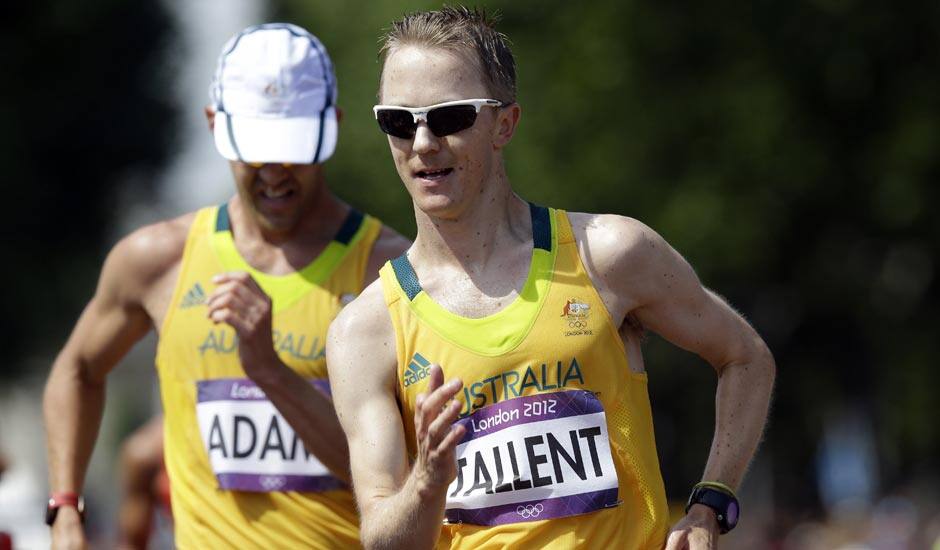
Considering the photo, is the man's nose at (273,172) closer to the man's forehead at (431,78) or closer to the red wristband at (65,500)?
the red wristband at (65,500)

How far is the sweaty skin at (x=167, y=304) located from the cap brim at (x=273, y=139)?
0.06 meters

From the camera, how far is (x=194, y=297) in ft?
21.1

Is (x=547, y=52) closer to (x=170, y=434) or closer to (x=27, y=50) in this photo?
(x=27, y=50)

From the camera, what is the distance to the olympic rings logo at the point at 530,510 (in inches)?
184

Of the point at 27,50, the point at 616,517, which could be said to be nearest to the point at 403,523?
the point at 616,517

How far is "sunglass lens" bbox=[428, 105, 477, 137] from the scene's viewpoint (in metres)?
4.68

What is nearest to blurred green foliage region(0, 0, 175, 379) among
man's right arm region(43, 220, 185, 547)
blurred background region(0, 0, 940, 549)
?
blurred background region(0, 0, 940, 549)

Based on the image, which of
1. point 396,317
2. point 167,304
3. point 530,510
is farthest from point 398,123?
point 167,304

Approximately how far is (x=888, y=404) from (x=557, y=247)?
26.4m

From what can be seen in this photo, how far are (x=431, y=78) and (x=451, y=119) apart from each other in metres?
0.12

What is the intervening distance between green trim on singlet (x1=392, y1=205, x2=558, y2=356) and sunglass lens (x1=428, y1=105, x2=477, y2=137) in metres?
0.38

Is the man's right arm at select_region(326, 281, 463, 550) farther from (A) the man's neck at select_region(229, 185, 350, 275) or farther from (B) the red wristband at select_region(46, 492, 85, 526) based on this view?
(B) the red wristband at select_region(46, 492, 85, 526)

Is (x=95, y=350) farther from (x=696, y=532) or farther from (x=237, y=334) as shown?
(x=696, y=532)

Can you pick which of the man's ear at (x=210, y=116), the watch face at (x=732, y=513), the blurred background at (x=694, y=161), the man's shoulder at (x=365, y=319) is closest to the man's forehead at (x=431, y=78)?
the man's shoulder at (x=365, y=319)
